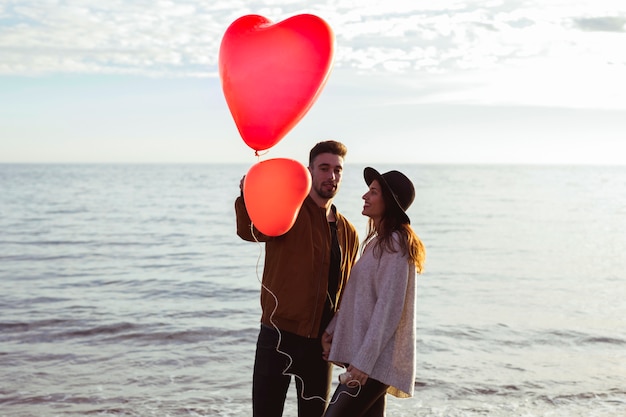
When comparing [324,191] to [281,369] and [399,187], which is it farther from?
[281,369]

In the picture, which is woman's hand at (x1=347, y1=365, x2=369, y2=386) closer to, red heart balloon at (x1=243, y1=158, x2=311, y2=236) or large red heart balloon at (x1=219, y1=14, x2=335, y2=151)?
red heart balloon at (x1=243, y1=158, x2=311, y2=236)

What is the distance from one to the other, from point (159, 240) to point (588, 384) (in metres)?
15.0

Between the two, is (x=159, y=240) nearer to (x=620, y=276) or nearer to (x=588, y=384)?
(x=620, y=276)

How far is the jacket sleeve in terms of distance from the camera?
3.88 meters

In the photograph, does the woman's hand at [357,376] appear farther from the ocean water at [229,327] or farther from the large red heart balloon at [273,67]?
the large red heart balloon at [273,67]

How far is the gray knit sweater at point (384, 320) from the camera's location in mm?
3605

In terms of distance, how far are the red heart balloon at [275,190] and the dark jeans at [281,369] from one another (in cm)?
72

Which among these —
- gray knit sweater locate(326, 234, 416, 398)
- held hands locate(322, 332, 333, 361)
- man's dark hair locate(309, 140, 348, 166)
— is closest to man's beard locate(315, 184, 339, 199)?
man's dark hair locate(309, 140, 348, 166)

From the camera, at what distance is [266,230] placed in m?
3.73

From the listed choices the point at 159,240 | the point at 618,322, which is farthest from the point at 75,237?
the point at 618,322

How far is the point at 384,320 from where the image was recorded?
360 cm

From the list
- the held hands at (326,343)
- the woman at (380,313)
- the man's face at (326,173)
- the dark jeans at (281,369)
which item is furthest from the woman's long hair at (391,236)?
the dark jeans at (281,369)

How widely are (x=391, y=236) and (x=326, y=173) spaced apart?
59cm

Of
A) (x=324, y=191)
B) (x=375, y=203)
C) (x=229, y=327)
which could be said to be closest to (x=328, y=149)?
(x=324, y=191)
